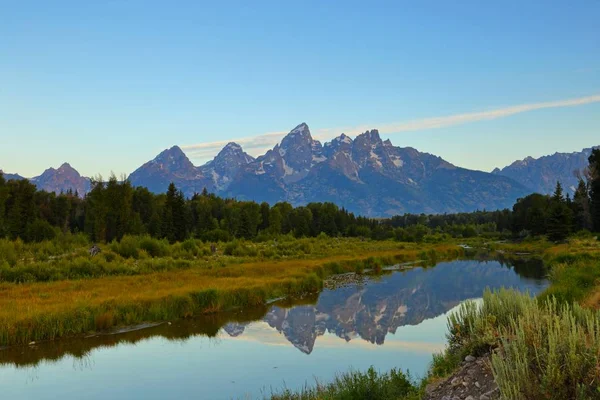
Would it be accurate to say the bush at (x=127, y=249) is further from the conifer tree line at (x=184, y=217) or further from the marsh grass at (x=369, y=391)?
the marsh grass at (x=369, y=391)

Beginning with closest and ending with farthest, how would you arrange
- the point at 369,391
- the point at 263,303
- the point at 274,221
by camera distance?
the point at 369,391
the point at 263,303
the point at 274,221

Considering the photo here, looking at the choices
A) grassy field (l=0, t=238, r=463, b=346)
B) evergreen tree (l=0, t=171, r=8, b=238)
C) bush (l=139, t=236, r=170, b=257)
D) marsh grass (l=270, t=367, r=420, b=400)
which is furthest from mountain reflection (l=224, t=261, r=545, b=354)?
evergreen tree (l=0, t=171, r=8, b=238)

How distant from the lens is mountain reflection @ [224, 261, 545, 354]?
85.0ft

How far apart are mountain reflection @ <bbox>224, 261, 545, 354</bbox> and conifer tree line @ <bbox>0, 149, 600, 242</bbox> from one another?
3772cm

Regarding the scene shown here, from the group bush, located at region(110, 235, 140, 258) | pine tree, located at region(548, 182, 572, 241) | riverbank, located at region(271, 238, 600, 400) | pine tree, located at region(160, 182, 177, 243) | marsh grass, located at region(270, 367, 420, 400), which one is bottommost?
pine tree, located at region(548, 182, 572, 241)

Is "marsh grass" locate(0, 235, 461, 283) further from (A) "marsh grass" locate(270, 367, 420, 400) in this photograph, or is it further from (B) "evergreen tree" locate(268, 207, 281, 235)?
(B) "evergreen tree" locate(268, 207, 281, 235)

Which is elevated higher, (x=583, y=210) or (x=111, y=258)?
(x=111, y=258)

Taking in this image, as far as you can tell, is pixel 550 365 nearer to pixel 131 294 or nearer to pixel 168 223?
pixel 131 294

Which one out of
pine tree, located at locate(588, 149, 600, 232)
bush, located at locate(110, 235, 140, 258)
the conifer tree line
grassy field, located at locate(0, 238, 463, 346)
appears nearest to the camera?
grassy field, located at locate(0, 238, 463, 346)

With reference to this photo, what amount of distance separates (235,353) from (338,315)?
401 inches

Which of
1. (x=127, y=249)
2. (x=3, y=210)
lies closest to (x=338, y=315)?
(x=127, y=249)

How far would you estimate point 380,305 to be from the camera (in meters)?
33.6

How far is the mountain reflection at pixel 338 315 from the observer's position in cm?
2103

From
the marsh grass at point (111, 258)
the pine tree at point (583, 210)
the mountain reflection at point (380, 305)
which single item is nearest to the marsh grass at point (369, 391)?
the mountain reflection at point (380, 305)
